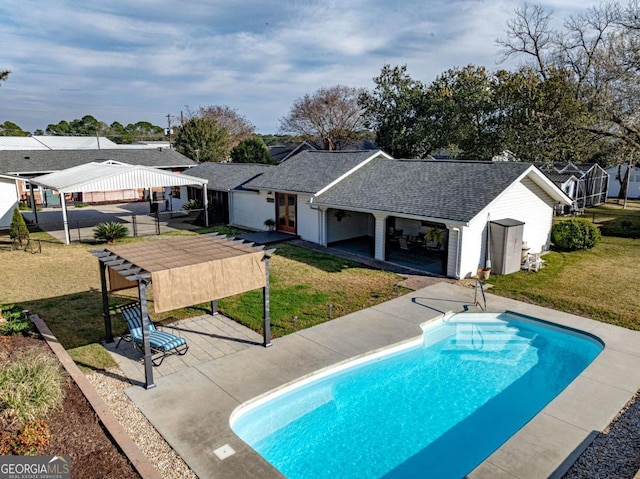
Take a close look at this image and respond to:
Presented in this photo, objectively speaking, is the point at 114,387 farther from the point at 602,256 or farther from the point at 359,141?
the point at 359,141

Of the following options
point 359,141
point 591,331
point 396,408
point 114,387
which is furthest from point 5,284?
point 359,141

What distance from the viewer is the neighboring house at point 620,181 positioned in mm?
43281

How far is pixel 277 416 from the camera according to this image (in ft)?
27.4

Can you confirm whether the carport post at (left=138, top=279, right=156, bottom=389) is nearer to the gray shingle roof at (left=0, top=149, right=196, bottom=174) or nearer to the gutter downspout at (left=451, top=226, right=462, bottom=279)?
the gutter downspout at (left=451, top=226, right=462, bottom=279)

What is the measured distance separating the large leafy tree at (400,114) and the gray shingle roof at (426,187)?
1732cm

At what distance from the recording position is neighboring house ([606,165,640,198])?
142 feet

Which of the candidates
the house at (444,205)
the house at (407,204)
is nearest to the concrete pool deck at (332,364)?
the house at (444,205)

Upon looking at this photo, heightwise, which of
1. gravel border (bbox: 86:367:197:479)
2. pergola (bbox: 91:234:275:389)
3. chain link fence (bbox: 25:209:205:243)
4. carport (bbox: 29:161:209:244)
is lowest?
gravel border (bbox: 86:367:197:479)

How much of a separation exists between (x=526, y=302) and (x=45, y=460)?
13.1m

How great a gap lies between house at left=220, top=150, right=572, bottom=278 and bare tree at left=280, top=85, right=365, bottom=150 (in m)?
29.3

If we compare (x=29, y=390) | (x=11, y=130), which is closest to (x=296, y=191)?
(x=29, y=390)

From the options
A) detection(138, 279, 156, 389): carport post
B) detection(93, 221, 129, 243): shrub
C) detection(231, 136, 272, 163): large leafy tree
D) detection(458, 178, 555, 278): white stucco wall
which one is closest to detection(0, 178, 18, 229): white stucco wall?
detection(93, 221, 129, 243): shrub

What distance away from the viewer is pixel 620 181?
140 ft

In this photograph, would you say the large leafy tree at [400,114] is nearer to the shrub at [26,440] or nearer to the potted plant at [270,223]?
the potted plant at [270,223]
